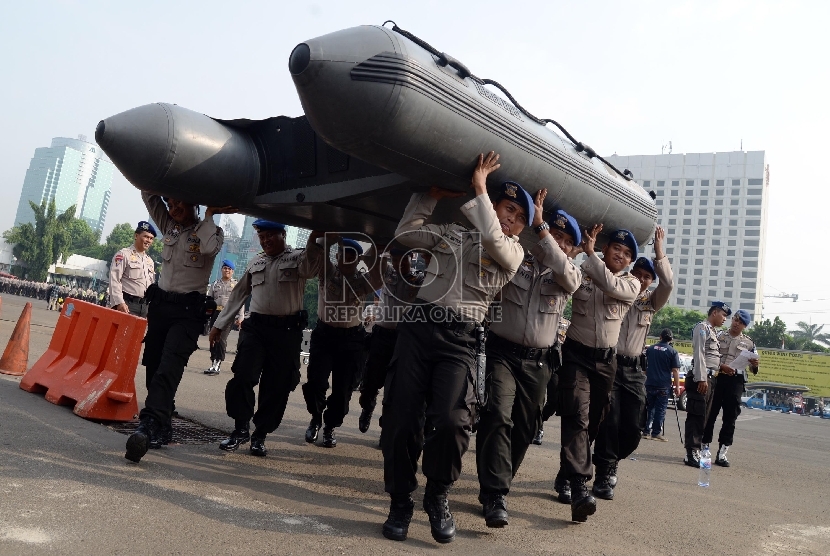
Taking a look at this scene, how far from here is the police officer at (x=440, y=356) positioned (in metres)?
3.26

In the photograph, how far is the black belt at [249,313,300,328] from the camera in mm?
4762

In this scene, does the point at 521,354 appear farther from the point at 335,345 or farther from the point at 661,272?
the point at 335,345

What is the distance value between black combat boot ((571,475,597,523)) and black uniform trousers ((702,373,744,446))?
14.1 feet

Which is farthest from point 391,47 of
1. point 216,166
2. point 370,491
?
point 370,491

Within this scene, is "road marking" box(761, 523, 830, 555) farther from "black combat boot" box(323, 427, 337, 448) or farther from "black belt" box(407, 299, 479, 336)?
"black combat boot" box(323, 427, 337, 448)

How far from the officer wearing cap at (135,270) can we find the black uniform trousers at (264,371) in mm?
2404

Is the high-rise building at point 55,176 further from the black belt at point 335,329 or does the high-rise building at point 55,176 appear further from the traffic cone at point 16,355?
the black belt at point 335,329

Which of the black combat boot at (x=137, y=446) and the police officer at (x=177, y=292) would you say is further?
the police officer at (x=177, y=292)

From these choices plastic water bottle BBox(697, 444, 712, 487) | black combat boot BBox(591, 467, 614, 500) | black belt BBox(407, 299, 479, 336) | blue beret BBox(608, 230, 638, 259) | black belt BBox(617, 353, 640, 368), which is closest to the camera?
black belt BBox(407, 299, 479, 336)

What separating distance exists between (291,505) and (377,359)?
2.51 metres

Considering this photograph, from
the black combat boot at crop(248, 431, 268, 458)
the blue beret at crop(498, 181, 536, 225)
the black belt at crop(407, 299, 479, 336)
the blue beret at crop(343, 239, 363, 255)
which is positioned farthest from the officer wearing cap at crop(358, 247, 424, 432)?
the black belt at crop(407, 299, 479, 336)

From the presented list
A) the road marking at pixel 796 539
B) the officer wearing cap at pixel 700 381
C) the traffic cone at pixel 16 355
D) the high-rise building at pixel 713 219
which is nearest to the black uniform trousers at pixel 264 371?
the road marking at pixel 796 539

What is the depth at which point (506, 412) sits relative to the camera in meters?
3.68

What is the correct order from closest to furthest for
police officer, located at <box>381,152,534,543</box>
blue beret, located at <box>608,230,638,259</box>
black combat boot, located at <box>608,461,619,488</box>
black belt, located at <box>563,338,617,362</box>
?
police officer, located at <box>381,152,534,543</box>
black belt, located at <box>563,338,617,362</box>
blue beret, located at <box>608,230,638,259</box>
black combat boot, located at <box>608,461,619,488</box>
